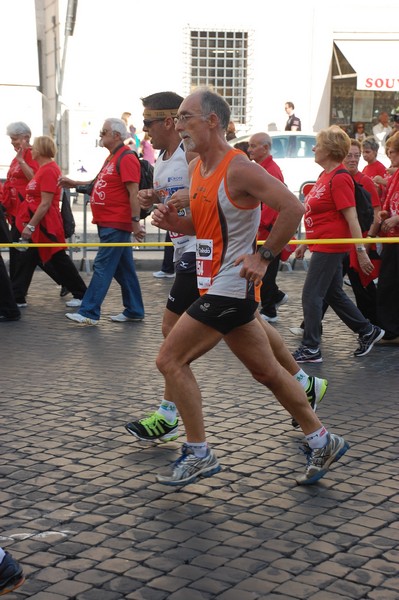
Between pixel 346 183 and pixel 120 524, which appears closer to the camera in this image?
pixel 120 524

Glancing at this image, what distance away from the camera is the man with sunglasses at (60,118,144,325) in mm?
9633

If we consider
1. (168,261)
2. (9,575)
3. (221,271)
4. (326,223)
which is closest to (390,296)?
(326,223)

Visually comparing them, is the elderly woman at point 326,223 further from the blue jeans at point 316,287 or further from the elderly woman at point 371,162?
the elderly woman at point 371,162

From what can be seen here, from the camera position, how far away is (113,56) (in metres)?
27.4

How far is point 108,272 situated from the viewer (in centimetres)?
995

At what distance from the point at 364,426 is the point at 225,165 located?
6.87ft

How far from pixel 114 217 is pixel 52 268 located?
64.7 inches

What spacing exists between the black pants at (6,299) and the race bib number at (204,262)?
5249mm

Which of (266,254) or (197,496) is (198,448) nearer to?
(197,496)

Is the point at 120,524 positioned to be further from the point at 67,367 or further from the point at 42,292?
the point at 42,292

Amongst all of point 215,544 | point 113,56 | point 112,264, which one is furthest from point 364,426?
point 113,56

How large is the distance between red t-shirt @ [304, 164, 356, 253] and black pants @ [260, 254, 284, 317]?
1.62m

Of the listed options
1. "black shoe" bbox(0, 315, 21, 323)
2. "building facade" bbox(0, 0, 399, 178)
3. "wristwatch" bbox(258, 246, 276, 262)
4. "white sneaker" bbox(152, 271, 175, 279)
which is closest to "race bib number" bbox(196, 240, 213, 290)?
"wristwatch" bbox(258, 246, 276, 262)

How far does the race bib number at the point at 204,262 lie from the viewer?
505cm
